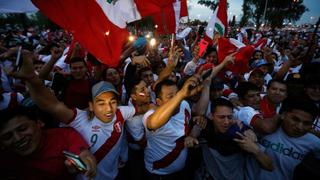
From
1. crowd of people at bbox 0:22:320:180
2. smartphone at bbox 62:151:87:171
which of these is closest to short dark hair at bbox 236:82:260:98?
crowd of people at bbox 0:22:320:180

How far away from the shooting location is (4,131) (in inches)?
73.7

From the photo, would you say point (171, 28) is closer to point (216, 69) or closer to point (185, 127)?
point (216, 69)

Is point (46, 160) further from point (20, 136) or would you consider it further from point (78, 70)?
point (78, 70)

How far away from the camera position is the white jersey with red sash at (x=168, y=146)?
2730 mm

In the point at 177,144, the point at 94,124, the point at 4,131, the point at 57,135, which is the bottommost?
the point at 177,144

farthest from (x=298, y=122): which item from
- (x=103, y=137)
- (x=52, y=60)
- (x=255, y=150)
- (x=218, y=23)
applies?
(x=218, y=23)

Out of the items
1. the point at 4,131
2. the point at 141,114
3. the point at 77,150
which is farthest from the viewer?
the point at 141,114

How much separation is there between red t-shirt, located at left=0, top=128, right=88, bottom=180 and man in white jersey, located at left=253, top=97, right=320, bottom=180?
1.87 metres

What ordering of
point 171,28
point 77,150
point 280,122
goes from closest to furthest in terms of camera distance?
point 77,150 < point 280,122 < point 171,28

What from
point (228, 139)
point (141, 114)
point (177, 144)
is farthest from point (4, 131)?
point (228, 139)

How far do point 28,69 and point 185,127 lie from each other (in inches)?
68.9

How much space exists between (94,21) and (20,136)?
1482 millimetres

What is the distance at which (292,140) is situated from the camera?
7.64 ft

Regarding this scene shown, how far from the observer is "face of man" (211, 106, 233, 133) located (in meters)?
2.53
